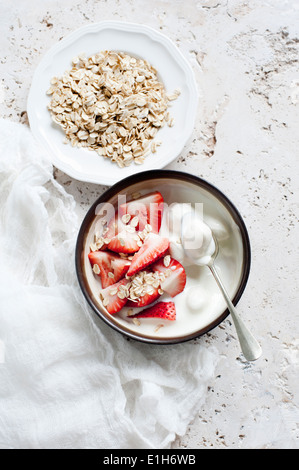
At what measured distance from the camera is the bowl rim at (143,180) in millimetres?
1010

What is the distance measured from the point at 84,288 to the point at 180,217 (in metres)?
0.24

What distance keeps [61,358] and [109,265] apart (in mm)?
213

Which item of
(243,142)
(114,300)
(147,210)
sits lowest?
(114,300)

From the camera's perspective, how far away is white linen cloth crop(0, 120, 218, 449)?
106 centimetres

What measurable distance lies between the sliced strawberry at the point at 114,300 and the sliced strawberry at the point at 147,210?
4.9 inches

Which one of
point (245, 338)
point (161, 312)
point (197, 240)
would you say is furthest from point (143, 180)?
point (245, 338)

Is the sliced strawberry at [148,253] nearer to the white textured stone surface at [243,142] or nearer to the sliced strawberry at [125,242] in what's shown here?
the sliced strawberry at [125,242]

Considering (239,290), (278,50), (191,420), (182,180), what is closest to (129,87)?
(182,180)

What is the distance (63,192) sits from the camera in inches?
43.9

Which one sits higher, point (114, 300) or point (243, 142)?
point (243, 142)

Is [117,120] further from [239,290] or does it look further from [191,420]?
[191,420]

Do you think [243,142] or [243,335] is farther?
[243,142]

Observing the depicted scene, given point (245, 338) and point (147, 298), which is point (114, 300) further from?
point (245, 338)

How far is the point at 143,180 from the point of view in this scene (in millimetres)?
1052
